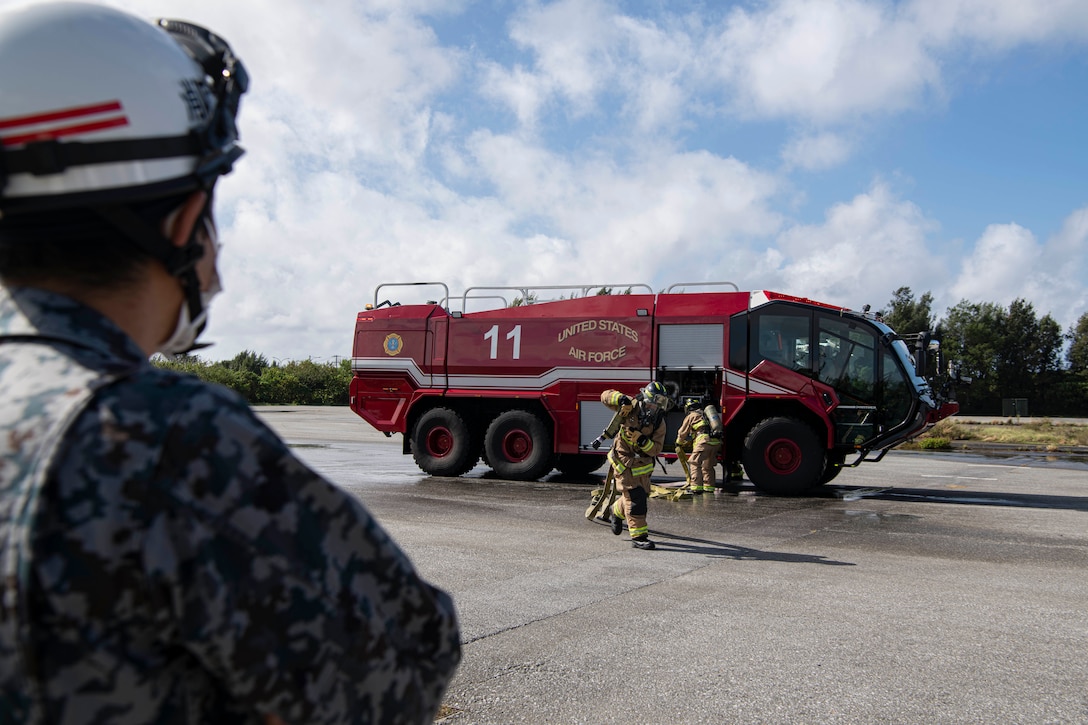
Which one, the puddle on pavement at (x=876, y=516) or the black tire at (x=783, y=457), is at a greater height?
the black tire at (x=783, y=457)

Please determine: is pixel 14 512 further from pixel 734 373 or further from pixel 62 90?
pixel 734 373

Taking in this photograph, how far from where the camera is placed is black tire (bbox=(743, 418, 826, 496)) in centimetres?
1251

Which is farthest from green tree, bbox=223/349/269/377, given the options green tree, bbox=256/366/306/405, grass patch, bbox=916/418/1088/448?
grass patch, bbox=916/418/1088/448

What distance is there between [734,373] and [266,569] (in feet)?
41.6

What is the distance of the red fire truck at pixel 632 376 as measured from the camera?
12.7 metres

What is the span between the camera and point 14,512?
96 centimetres

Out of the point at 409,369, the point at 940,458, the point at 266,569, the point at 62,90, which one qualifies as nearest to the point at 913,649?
the point at 266,569

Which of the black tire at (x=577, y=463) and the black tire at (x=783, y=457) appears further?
the black tire at (x=577, y=463)

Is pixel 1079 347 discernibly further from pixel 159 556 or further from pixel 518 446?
pixel 159 556

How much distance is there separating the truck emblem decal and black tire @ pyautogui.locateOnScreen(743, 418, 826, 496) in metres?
6.48

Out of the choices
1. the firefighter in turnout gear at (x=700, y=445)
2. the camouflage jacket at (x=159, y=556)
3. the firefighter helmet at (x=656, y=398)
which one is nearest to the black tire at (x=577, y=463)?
the firefighter in turnout gear at (x=700, y=445)

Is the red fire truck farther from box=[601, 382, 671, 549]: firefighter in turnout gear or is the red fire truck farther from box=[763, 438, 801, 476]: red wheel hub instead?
box=[601, 382, 671, 549]: firefighter in turnout gear

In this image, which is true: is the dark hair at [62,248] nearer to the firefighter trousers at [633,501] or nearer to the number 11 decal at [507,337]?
the firefighter trousers at [633,501]

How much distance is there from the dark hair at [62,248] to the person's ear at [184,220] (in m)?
0.08
